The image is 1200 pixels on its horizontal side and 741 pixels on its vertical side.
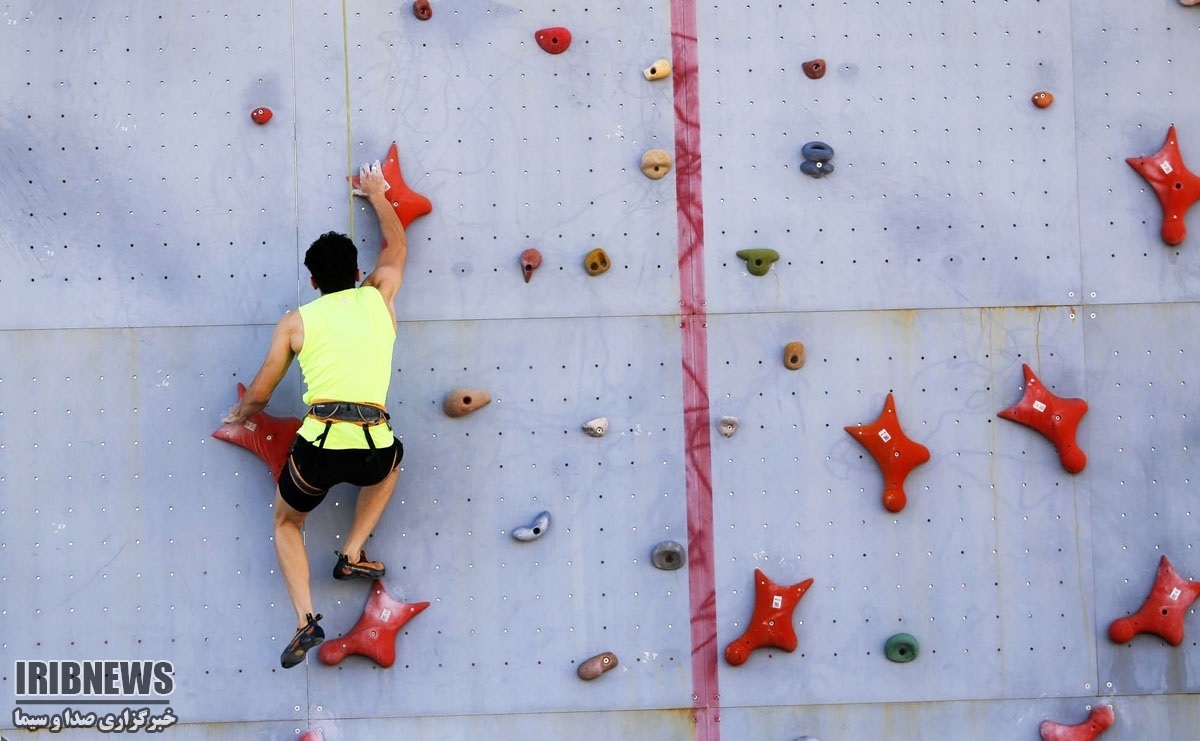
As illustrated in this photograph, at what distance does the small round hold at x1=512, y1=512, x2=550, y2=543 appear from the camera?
408 cm

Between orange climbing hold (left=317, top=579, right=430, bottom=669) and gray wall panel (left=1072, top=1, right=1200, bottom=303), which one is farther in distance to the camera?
gray wall panel (left=1072, top=1, right=1200, bottom=303)

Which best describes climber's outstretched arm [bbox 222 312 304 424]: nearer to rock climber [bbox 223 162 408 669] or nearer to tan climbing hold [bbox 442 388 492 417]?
rock climber [bbox 223 162 408 669]

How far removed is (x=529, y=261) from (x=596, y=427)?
2.14 feet

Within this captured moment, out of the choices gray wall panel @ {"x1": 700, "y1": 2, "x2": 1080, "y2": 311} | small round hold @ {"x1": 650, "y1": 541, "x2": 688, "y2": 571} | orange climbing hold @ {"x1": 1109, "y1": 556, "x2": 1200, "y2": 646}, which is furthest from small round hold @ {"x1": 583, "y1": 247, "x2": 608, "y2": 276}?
orange climbing hold @ {"x1": 1109, "y1": 556, "x2": 1200, "y2": 646}

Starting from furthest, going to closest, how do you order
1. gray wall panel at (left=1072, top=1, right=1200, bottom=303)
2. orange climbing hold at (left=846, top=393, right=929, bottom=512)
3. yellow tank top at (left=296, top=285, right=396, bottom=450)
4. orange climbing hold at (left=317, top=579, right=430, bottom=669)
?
gray wall panel at (left=1072, top=1, right=1200, bottom=303) < orange climbing hold at (left=846, top=393, right=929, bottom=512) < orange climbing hold at (left=317, top=579, right=430, bottom=669) < yellow tank top at (left=296, top=285, right=396, bottom=450)

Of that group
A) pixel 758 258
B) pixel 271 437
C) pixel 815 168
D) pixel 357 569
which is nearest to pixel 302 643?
pixel 357 569

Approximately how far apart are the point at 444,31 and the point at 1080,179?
247cm

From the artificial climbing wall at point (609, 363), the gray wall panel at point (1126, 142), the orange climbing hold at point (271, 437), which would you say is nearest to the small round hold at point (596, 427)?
the artificial climbing wall at point (609, 363)

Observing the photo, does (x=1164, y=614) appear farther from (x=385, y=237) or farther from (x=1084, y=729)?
(x=385, y=237)

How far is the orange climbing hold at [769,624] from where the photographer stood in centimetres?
411

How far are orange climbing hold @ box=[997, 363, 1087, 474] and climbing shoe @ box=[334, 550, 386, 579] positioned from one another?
2371 mm

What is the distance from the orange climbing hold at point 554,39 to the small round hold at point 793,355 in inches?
54.7

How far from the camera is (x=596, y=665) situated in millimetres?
4078

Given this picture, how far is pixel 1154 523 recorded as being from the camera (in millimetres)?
4254
